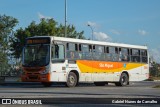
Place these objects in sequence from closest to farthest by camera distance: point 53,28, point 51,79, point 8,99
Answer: point 8,99, point 51,79, point 53,28

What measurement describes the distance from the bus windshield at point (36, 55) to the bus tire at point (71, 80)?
2204mm

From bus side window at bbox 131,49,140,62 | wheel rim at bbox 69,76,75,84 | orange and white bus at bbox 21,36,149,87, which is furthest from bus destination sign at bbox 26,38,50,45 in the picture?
bus side window at bbox 131,49,140,62

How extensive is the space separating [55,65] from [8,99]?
1682 cm

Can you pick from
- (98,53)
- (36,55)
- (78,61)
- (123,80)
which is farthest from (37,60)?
(123,80)

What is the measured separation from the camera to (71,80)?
27547 millimetres

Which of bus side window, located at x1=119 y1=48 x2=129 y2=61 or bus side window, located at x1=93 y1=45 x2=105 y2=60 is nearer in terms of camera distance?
bus side window, located at x1=93 y1=45 x2=105 y2=60

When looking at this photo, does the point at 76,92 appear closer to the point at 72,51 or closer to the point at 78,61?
the point at 72,51

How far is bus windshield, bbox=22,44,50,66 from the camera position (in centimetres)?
2617

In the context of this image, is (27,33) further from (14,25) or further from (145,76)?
(145,76)

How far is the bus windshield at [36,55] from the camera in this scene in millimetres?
26172

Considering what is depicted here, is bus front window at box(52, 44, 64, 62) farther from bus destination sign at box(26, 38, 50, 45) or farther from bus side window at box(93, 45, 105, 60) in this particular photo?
bus side window at box(93, 45, 105, 60)

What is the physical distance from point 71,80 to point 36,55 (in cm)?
292

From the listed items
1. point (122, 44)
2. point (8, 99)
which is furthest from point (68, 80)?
point (8, 99)

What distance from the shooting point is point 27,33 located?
52844 millimetres
